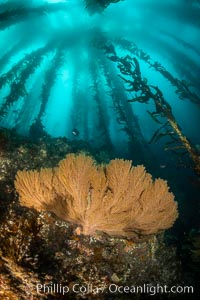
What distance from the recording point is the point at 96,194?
364 cm

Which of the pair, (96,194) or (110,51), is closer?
(96,194)

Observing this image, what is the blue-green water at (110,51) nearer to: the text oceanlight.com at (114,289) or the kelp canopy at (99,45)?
the kelp canopy at (99,45)

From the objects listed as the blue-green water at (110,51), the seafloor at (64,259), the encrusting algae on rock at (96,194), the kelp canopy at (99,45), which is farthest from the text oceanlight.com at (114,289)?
the kelp canopy at (99,45)

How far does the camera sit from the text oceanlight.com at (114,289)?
3.72 m

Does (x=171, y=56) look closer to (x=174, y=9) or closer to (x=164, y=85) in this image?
(x=174, y=9)

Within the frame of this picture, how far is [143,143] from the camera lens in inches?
539

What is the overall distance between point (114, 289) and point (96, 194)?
1.67 metres

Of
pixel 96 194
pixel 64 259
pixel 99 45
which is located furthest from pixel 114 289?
pixel 99 45

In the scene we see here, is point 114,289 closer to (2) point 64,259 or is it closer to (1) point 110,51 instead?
(2) point 64,259

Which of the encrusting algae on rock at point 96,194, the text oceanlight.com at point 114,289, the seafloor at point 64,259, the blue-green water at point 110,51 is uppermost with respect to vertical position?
the blue-green water at point 110,51

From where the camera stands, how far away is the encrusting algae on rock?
12.0 feet

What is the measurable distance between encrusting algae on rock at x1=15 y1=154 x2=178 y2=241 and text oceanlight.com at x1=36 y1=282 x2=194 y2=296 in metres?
0.82

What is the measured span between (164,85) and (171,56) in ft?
49.5

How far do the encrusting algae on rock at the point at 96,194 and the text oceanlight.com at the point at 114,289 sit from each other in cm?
82
